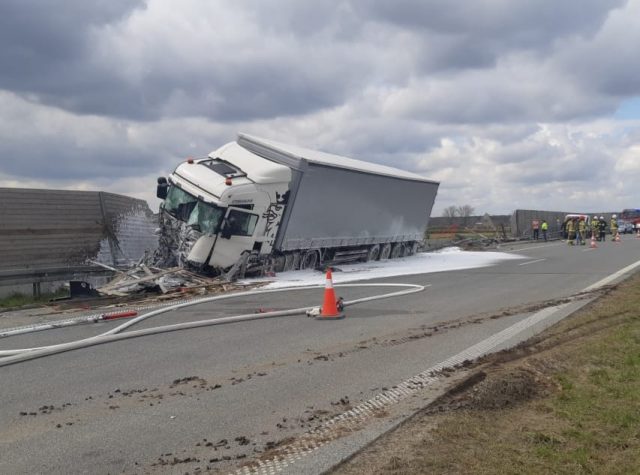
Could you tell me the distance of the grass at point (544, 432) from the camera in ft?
13.1

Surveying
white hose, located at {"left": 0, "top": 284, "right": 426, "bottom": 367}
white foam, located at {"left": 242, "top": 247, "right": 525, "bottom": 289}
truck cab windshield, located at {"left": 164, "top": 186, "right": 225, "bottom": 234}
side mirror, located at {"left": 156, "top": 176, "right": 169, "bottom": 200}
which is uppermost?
side mirror, located at {"left": 156, "top": 176, "right": 169, "bottom": 200}

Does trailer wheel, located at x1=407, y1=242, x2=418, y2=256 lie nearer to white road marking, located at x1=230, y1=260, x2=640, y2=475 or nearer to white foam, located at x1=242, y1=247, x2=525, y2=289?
white foam, located at x1=242, y1=247, x2=525, y2=289

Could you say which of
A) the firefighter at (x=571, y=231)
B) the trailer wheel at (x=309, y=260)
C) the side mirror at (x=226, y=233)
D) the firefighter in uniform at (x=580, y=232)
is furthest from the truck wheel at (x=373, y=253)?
the firefighter in uniform at (x=580, y=232)

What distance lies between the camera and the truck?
16.5 metres

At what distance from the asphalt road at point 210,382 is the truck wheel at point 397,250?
505 inches

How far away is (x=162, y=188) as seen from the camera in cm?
1758

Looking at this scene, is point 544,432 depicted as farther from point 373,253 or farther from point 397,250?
point 397,250

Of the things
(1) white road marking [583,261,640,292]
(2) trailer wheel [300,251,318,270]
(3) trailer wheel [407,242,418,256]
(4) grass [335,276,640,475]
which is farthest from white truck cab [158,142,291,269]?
(4) grass [335,276,640,475]

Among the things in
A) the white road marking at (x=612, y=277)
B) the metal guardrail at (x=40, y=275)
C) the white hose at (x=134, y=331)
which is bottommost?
the white hose at (x=134, y=331)

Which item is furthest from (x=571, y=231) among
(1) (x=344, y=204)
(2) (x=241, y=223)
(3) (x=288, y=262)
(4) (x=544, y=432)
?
(4) (x=544, y=432)

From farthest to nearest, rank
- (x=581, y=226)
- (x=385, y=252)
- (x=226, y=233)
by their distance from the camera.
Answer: (x=581, y=226) → (x=385, y=252) → (x=226, y=233)

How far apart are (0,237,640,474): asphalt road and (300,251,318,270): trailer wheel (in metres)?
7.41

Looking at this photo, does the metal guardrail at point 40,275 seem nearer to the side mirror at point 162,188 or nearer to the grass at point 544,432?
the side mirror at point 162,188

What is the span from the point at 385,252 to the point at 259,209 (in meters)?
8.54
